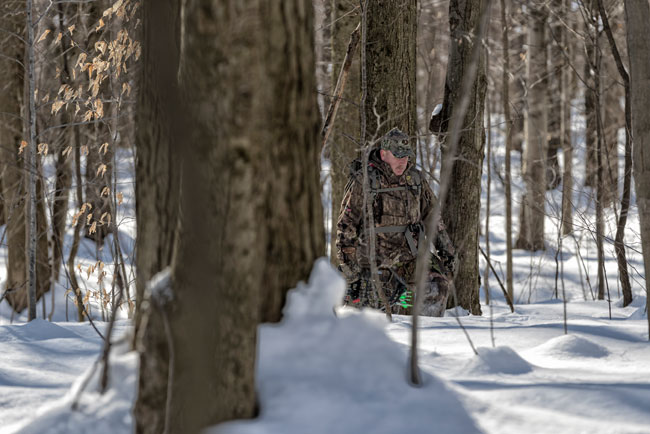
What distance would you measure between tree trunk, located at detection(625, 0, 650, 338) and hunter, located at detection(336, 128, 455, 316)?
6.30ft

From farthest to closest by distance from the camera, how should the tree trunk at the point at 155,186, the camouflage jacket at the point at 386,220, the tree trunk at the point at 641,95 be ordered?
the camouflage jacket at the point at 386,220 → the tree trunk at the point at 641,95 → the tree trunk at the point at 155,186

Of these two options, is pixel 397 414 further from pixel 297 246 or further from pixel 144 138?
pixel 144 138

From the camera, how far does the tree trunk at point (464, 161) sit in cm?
538

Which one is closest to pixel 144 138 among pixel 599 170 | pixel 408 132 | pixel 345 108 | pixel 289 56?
pixel 289 56

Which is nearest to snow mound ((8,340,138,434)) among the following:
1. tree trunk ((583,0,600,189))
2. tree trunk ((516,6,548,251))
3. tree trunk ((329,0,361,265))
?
tree trunk ((329,0,361,265))

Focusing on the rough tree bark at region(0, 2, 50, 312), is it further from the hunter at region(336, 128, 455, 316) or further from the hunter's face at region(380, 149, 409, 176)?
the hunter's face at region(380, 149, 409, 176)

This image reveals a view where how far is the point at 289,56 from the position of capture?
1.92 meters

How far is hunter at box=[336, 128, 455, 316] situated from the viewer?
4.80 m

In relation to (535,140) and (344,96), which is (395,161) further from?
(535,140)

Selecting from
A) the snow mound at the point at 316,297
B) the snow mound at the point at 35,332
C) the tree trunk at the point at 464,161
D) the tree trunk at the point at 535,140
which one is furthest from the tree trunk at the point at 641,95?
the tree trunk at the point at 535,140

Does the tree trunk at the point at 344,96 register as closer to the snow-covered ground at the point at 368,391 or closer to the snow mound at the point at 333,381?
the snow-covered ground at the point at 368,391

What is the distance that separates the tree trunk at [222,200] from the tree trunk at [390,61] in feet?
10.9

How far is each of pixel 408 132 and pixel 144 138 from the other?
341 cm

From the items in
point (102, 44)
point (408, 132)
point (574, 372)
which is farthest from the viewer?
point (408, 132)
